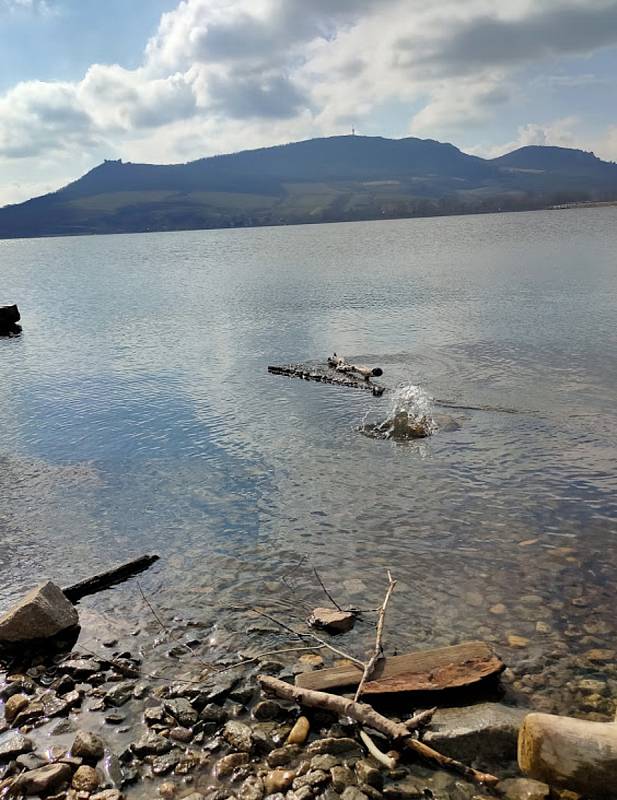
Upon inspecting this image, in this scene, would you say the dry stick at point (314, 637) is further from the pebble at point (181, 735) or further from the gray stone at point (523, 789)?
the gray stone at point (523, 789)

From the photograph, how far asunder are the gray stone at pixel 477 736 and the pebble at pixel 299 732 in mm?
1593

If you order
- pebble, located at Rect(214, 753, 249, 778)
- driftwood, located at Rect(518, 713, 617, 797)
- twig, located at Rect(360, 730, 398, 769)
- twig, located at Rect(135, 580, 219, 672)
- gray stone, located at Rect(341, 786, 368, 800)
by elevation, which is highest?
driftwood, located at Rect(518, 713, 617, 797)

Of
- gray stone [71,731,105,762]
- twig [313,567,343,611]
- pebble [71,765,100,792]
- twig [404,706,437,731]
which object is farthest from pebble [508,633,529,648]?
pebble [71,765,100,792]

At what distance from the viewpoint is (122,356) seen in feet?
146

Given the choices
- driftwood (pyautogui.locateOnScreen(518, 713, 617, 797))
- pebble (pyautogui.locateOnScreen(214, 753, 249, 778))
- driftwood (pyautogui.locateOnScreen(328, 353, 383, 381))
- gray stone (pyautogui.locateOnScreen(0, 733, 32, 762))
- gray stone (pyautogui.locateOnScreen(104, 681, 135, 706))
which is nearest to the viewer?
driftwood (pyautogui.locateOnScreen(518, 713, 617, 797))

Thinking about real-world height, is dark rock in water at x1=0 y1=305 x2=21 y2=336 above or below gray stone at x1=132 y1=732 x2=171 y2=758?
below

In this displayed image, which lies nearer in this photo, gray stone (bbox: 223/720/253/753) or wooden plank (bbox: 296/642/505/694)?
gray stone (bbox: 223/720/253/753)

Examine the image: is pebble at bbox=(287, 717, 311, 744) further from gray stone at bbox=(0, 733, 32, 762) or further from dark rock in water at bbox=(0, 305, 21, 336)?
dark rock in water at bbox=(0, 305, 21, 336)

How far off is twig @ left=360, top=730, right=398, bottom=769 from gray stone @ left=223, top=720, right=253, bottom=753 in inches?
60.6

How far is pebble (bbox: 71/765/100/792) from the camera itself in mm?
8273

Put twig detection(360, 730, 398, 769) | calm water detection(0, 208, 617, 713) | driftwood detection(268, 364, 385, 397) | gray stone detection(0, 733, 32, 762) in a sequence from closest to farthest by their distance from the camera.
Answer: twig detection(360, 730, 398, 769) < gray stone detection(0, 733, 32, 762) < calm water detection(0, 208, 617, 713) < driftwood detection(268, 364, 385, 397)

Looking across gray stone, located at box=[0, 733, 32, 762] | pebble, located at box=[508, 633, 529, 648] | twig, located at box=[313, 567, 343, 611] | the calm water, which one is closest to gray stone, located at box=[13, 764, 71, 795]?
gray stone, located at box=[0, 733, 32, 762]

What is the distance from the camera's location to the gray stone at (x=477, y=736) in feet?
28.0

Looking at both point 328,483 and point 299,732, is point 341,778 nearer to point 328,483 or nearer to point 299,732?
point 299,732
